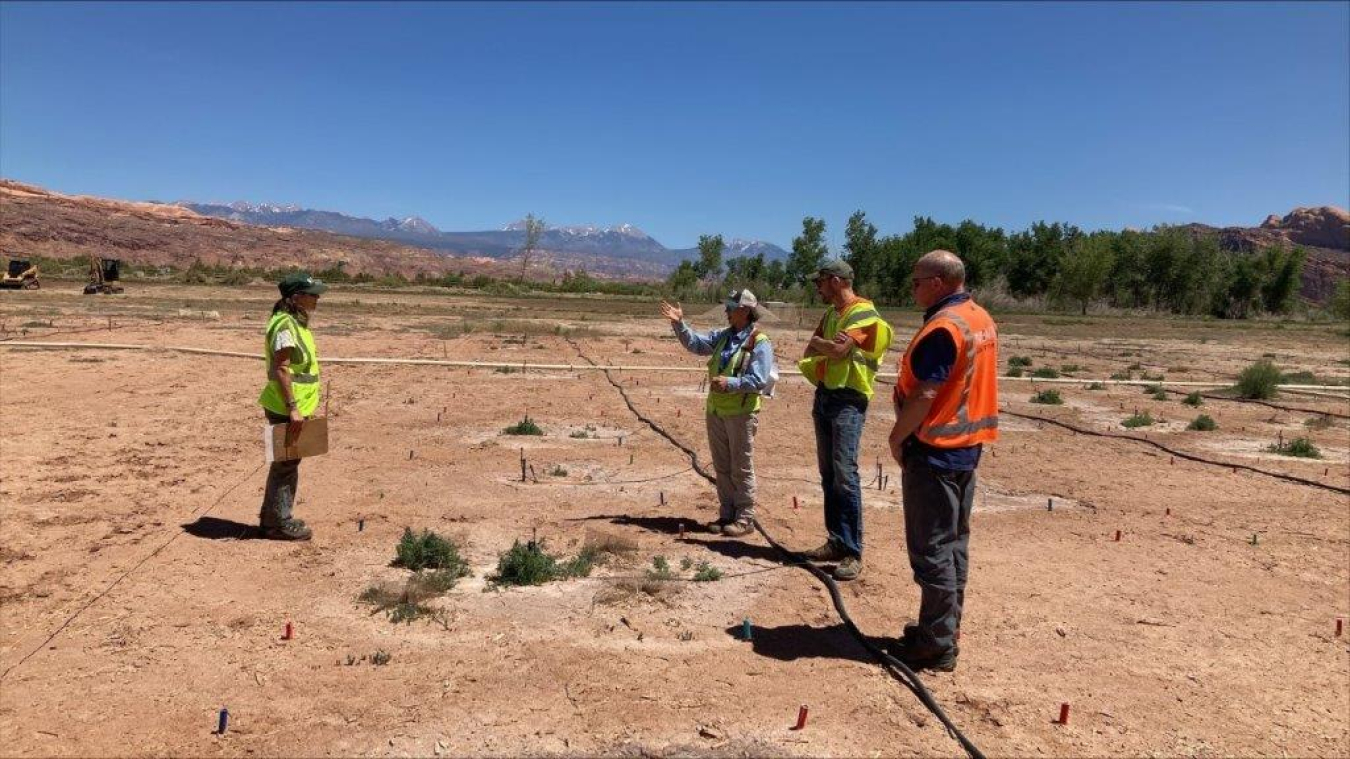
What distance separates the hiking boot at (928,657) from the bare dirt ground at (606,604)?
8cm

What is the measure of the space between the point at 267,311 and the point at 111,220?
69043 millimetres

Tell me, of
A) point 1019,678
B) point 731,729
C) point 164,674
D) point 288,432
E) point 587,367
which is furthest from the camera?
point 587,367

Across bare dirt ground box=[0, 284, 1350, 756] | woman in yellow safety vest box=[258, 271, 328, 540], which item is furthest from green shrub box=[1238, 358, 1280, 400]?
woman in yellow safety vest box=[258, 271, 328, 540]

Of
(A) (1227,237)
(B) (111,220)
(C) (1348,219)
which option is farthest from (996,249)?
(C) (1348,219)

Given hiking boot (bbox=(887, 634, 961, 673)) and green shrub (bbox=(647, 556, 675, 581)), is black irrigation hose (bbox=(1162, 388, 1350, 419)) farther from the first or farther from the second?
green shrub (bbox=(647, 556, 675, 581))

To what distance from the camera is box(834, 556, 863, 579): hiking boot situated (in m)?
6.43

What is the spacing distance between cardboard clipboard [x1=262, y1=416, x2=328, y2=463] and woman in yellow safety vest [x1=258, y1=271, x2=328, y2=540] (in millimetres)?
50

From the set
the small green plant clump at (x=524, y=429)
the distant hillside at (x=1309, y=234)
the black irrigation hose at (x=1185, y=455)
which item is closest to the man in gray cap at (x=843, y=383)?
the small green plant clump at (x=524, y=429)

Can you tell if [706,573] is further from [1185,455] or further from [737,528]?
[1185,455]

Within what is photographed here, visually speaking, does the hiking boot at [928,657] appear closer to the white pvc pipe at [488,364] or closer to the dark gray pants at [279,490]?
the dark gray pants at [279,490]

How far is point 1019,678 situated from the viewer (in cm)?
504

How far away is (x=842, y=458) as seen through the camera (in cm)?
625

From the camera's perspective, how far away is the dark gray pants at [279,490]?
6711mm

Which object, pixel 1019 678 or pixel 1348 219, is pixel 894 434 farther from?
pixel 1348 219
